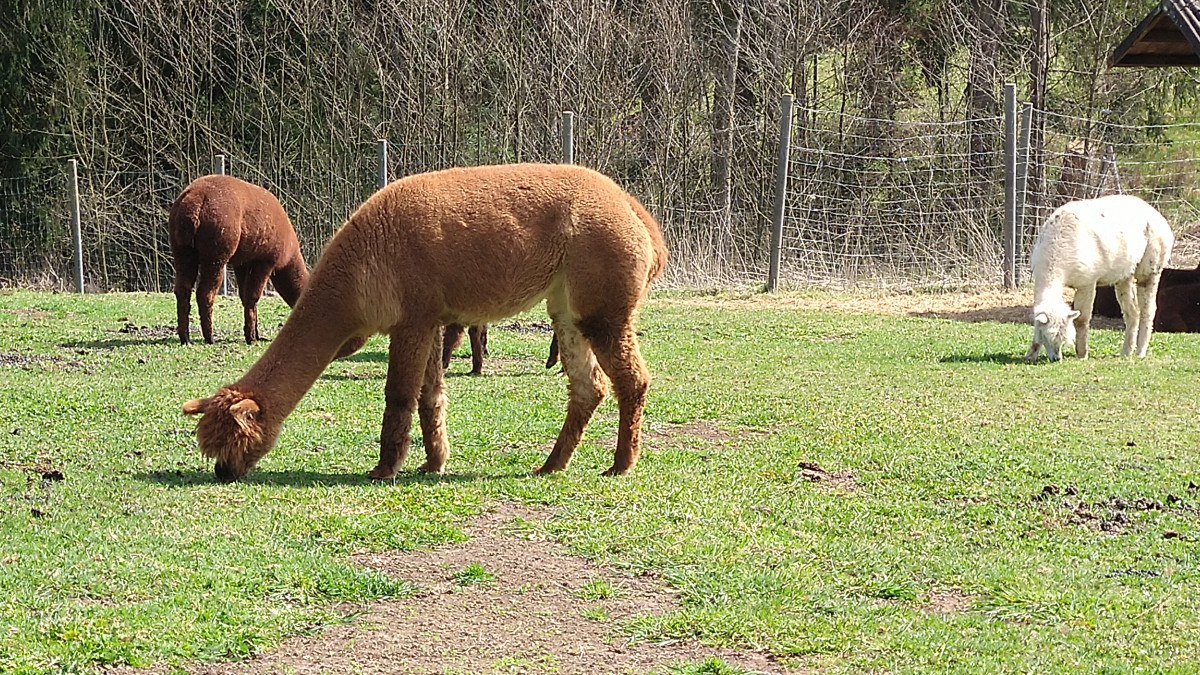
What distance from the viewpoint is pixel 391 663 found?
444 cm

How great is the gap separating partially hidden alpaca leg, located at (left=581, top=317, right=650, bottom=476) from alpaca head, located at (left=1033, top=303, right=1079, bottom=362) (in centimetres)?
579

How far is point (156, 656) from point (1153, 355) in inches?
420

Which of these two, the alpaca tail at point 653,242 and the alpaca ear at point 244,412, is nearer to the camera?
the alpaca ear at point 244,412

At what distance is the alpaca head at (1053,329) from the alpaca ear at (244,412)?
7560 millimetres

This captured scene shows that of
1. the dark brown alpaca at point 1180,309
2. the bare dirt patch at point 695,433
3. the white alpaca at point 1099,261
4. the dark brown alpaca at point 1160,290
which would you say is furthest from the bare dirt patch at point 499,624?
the dark brown alpaca at point 1180,309

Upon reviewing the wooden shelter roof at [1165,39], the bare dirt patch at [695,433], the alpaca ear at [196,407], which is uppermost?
the wooden shelter roof at [1165,39]

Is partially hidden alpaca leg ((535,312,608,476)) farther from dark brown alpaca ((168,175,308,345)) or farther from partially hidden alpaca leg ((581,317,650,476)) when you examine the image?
dark brown alpaca ((168,175,308,345))

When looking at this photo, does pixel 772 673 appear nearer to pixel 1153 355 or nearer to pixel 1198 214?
pixel 1153 355

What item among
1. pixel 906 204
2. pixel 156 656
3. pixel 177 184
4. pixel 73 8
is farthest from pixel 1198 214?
pixel 156 656

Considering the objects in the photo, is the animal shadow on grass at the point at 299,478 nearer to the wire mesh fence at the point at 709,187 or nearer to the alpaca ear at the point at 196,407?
the alpaca ear at the point at 196,407

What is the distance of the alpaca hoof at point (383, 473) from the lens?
23.0 feet

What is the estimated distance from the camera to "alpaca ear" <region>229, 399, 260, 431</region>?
660cm

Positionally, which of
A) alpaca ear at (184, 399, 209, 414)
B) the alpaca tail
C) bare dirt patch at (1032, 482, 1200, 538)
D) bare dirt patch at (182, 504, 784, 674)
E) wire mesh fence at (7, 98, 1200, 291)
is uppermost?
wire mesh fence at (7, 98, 1200, 291)

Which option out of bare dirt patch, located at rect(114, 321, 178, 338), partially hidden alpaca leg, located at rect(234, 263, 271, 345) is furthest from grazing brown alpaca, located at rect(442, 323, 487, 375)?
bare dirt patch, located at rect(114, 321, 178, 338)
